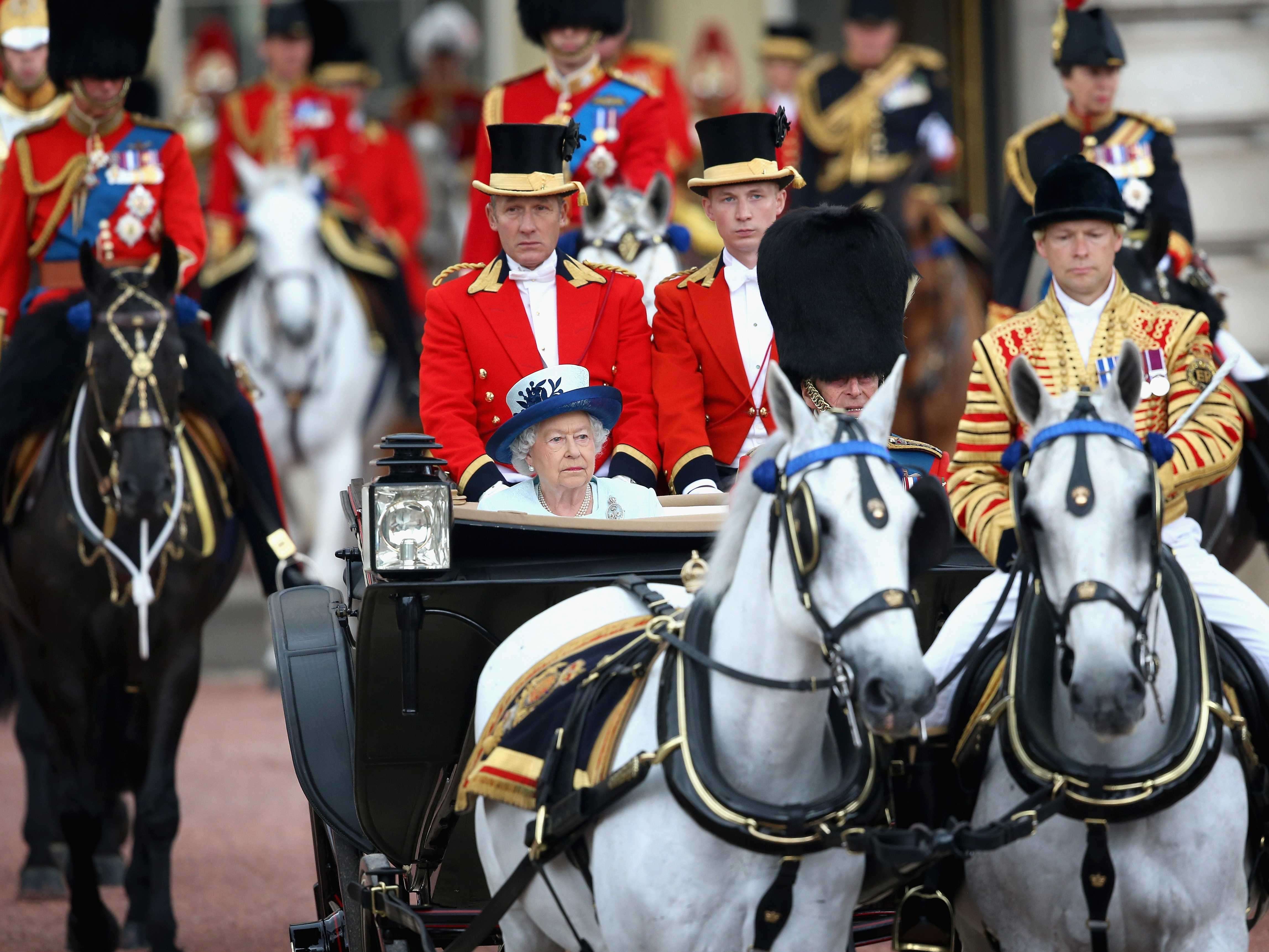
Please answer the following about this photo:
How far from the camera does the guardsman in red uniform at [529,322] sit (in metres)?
5.16

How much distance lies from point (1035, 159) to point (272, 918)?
350cm

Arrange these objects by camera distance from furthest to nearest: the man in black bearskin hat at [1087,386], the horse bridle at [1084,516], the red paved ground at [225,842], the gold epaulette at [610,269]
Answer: the red paved ground at [225,842]
the gold epaulette at [610,269]
the man in black bearskin hat at [1087,386]
the horse bridle at [1084,516]

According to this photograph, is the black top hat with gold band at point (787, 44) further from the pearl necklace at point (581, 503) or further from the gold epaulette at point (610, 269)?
the pearl necklace at point (581, 503)

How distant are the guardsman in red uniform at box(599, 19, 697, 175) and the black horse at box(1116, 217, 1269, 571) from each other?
1.82m

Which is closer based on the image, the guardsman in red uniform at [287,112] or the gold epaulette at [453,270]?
the gold epaulette at [453,270]

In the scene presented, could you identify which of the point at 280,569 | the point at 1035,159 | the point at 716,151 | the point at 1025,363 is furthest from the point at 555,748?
the point at 1035,159

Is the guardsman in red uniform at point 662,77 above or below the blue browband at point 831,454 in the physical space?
above

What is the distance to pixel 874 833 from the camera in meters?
3.48

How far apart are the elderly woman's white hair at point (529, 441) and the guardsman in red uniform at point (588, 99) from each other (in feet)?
7.85

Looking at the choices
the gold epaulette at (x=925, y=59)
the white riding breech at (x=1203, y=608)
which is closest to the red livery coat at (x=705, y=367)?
the white riding breech at (x=1203, y=608)

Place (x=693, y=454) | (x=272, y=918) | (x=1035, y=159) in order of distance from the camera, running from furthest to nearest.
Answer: (x=1035, y=159), (x=272, y=918), (x=693, y=454)

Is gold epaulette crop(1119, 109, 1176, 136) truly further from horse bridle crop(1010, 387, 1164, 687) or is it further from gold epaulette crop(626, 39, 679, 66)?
gold epaulette crop(626, 39, 679, 66)

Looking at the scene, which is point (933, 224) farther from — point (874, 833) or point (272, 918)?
point (874, 833)

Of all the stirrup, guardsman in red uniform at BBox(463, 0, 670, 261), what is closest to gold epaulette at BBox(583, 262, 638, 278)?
guardsman in red uniform at BBox(463, 0, 670, 261)
